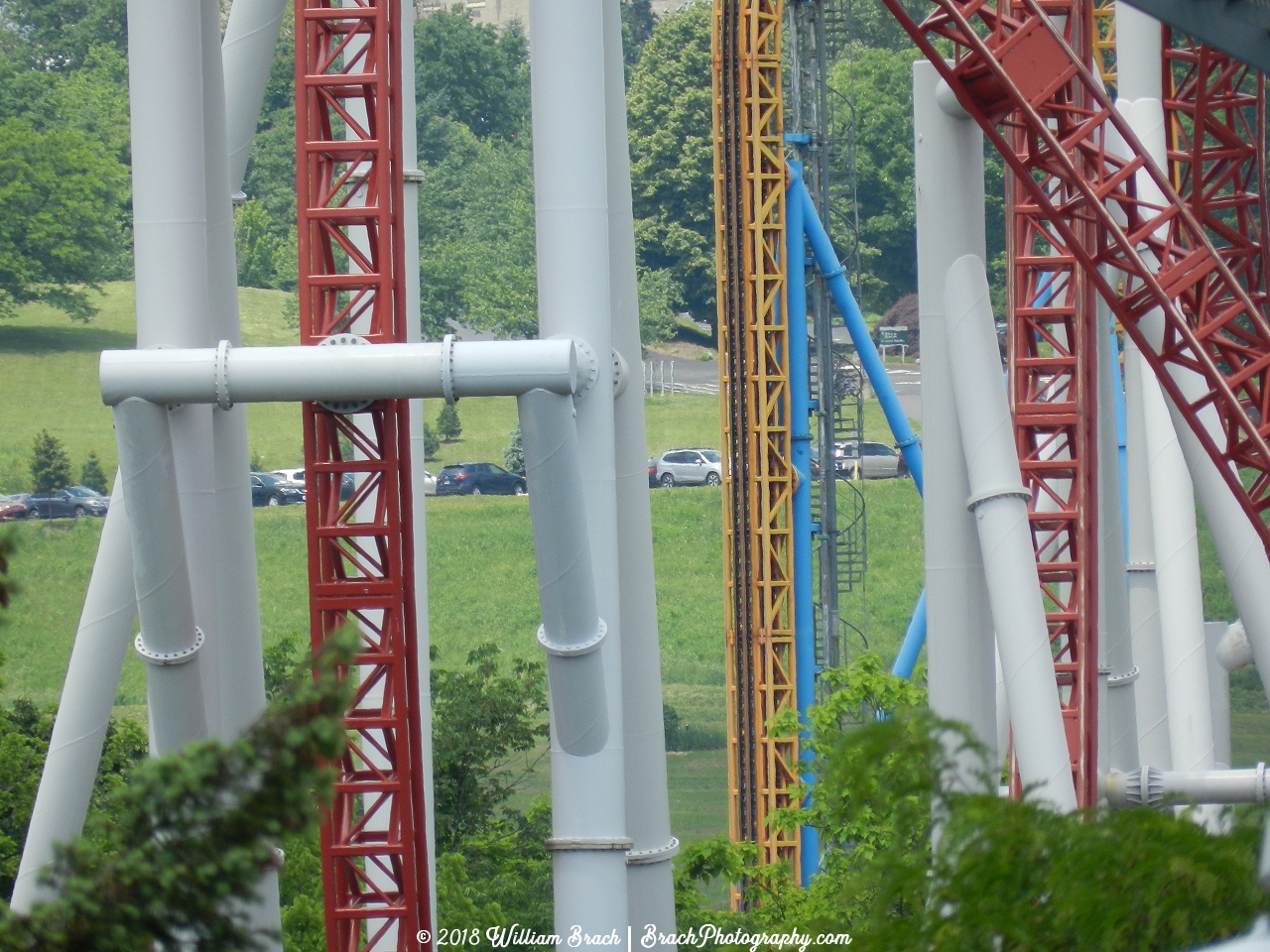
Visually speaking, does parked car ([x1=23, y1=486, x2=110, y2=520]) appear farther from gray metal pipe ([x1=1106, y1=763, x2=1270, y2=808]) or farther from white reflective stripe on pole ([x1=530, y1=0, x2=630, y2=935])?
white reflective stripe on pole ([x1=530, y1=0, x2=630, y2=935])

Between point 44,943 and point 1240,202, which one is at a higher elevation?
point 1240,202

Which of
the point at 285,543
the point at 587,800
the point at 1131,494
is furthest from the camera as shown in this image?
the point at 285,543

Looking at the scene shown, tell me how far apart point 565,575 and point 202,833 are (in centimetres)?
422

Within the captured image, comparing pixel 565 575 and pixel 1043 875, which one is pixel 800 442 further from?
pixel 1043 875

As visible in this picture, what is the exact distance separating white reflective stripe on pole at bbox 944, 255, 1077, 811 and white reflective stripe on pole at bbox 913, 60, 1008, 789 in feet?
0.61

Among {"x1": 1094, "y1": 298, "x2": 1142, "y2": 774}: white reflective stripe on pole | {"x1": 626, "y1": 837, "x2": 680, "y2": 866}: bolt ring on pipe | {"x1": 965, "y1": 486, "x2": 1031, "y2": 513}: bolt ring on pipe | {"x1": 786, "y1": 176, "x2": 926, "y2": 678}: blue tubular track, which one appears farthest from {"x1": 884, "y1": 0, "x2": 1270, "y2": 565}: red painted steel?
{"x1": 786, "y1": 176, "x2": 926, "y2": 678}: blue tubular track

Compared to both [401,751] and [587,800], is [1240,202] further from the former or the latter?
[401,751]

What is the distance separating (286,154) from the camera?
177ft

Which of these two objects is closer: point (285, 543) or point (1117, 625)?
point (1117, 625)

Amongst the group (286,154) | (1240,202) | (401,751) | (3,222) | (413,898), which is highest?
(286,154)

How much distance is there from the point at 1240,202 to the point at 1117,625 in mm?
2800

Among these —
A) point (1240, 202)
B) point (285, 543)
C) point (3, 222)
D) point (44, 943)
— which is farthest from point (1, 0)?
point (44, 943)

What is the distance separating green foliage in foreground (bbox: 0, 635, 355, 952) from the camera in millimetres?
3410

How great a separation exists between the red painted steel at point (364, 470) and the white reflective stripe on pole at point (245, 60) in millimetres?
623
